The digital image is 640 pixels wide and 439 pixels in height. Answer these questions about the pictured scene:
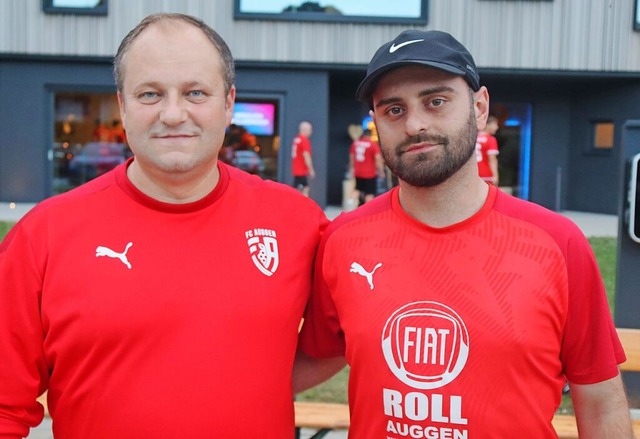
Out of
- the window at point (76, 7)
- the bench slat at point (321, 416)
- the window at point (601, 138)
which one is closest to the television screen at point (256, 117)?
the window at point (76, 7)

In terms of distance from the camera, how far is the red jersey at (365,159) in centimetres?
1711

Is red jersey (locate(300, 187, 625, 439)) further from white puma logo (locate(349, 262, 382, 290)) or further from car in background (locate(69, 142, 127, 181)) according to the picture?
car in background (locate(69, 142, 127, 181))

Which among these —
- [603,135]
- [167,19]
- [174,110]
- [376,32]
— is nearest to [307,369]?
[174,110]

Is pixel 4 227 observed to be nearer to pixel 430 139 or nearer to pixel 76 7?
pixel 76 7

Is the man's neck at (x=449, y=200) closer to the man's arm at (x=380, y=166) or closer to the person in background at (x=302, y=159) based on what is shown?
the person in background at (x=302, y=159)

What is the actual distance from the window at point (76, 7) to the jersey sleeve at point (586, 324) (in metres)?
17.4

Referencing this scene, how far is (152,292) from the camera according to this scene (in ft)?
7.72

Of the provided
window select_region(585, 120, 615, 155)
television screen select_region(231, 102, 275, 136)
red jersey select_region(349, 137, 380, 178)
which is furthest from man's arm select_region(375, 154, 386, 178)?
window select_region(585, 120, 615, 155)

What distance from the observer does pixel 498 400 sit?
2.30 meters

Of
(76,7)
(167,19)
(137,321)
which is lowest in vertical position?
(137,321)

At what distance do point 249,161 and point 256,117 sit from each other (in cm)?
110

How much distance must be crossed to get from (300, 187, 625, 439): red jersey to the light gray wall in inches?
628

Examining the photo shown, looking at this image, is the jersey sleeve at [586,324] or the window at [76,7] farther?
the window at [76,7]

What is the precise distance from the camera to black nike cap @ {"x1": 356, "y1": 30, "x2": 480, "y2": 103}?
93.0 inches
